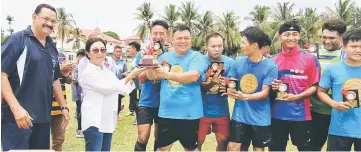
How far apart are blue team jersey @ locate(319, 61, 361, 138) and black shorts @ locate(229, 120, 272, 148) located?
0.72 m

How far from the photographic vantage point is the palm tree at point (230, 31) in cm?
4509

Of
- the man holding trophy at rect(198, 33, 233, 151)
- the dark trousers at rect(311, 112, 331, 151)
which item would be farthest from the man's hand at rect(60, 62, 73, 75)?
the dark trousers at rect(311, 112, 331, 151)

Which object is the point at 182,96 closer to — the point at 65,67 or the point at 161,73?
the point at 161,73

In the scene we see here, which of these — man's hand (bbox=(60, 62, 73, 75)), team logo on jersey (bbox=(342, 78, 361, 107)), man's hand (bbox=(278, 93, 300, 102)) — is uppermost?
man's hand (bbox=(60, 62, 73, 75))

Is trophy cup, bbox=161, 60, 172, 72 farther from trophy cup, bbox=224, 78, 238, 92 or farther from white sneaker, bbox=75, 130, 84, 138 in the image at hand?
white sneaker, bbox=75, 130, 84, 138

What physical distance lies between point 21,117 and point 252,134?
2565mm

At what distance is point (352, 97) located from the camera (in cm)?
385

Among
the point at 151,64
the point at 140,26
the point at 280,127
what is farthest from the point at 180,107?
the point at 140,26

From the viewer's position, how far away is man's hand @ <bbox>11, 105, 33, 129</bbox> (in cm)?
362

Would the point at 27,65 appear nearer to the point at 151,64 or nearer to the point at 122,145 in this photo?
the point at 151,64

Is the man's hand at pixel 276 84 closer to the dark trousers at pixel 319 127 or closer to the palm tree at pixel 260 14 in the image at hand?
the dark trousers at pixel 319 127

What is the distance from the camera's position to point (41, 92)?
3.94 m

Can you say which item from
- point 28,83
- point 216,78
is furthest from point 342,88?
point 28,83

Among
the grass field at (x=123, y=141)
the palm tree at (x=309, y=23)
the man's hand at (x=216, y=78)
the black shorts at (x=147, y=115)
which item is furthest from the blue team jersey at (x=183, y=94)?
the palm tree at (x=309, y=23)
